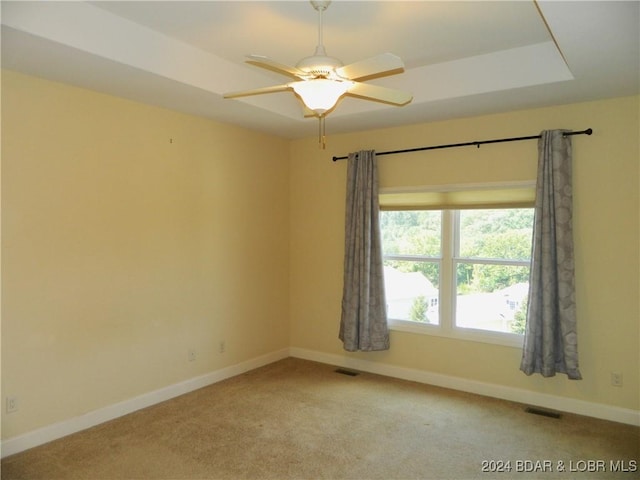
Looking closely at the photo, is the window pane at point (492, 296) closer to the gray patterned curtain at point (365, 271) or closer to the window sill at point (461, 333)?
the window sill at point (461, 333)

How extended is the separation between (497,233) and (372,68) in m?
2.47

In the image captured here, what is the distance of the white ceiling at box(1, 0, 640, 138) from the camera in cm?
254

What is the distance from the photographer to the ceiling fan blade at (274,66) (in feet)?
6.98

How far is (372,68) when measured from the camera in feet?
7.41

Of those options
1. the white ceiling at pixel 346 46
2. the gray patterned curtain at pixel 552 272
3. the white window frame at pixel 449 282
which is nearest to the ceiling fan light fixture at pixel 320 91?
the white ceiling at pixel 346 46

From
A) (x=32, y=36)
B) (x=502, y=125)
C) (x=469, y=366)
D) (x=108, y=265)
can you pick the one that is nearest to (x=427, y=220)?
(x=502, y=125)

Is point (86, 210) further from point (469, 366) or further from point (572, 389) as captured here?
point (572, 389)

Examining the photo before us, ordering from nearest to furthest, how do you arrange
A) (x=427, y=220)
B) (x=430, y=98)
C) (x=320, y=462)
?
(x=320, y=462) → (x=430, y=98) → (x=427, y=220)

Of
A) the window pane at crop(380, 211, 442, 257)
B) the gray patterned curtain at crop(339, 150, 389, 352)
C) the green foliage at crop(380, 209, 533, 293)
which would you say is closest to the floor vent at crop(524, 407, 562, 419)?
the green foliage at crop(380, 209, 533, 293)

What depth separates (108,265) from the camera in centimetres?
361

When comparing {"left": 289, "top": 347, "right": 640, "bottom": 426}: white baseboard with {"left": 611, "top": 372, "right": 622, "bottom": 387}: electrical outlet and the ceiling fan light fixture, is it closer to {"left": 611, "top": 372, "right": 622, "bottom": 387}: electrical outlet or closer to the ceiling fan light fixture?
{"left": 611, "top": 372, "right": 622, "bottom": 387}: electrical outlet

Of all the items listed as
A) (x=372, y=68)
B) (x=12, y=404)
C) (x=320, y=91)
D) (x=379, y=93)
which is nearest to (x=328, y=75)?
(x=320, y=91)

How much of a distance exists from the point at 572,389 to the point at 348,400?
186 centimetres

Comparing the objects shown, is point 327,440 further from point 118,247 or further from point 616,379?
point 616,379
